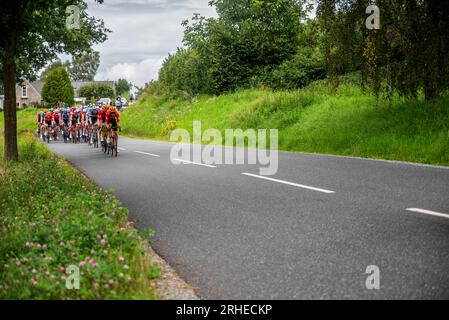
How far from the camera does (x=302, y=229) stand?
6109mm

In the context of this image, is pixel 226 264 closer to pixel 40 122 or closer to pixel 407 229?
pixel 407 229

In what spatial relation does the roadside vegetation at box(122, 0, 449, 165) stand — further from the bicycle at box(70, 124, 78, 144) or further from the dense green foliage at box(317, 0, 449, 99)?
the bicycle at box(70, 124, 78, 144)

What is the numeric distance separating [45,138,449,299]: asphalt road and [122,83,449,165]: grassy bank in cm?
288

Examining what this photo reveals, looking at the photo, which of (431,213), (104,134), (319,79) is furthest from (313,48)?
(431,213)

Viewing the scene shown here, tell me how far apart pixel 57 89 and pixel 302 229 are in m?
A: 90.8

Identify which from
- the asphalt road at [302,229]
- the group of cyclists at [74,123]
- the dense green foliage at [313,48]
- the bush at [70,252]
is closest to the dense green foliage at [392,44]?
the dense green foliage at [313,48]

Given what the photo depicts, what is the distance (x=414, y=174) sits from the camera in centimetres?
1023

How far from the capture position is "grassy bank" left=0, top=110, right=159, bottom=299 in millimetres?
3854

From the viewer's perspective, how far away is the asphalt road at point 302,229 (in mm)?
4238

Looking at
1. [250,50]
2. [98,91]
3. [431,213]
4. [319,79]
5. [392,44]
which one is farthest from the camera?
[98,91]

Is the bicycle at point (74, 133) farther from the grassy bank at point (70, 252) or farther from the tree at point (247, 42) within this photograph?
the grassy bank at point (70, 252)

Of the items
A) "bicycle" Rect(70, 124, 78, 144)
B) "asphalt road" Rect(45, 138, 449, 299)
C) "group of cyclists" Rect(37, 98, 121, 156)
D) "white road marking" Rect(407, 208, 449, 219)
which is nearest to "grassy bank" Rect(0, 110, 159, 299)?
"asphalt road" Rect(45, 138, 449, 299)

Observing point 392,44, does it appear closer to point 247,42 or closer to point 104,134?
point 104,134
